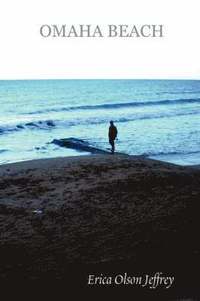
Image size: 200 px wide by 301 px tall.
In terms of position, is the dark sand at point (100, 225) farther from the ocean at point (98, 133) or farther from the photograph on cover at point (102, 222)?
the ocean at point (98, 133)

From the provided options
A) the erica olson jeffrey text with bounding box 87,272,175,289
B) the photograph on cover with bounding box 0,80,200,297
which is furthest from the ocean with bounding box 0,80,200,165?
the erica olson jeffrey text with bounding box 87,272,175,289

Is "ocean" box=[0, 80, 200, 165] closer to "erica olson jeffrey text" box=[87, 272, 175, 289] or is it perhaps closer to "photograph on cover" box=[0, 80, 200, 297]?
"photograph on cover" box=[0, 80, 200, 297]

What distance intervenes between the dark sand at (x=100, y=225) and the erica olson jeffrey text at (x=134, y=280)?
9 centimetres

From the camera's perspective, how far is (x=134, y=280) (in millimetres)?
6242

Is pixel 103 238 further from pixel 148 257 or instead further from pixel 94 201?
pixel 94 201

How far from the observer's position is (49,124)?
42312 millimetres

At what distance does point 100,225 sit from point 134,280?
1.82m

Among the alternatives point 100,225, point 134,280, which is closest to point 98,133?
point 100,225

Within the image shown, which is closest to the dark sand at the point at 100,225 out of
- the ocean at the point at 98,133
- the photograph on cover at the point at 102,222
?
the photograph on cover at the point at 102,222

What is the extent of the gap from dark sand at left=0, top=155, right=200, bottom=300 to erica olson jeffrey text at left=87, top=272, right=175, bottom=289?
91 mm

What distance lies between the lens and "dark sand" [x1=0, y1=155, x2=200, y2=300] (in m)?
6.45

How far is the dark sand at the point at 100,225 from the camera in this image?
6.45 metres

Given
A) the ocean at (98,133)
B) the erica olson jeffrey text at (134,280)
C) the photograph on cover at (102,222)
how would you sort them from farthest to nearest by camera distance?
the ocean at (98,133) → the photograph on cover at (102,222) → the erica olson jeffrey text at (134,280)

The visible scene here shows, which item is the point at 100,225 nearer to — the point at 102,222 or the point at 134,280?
the point at 102,222
